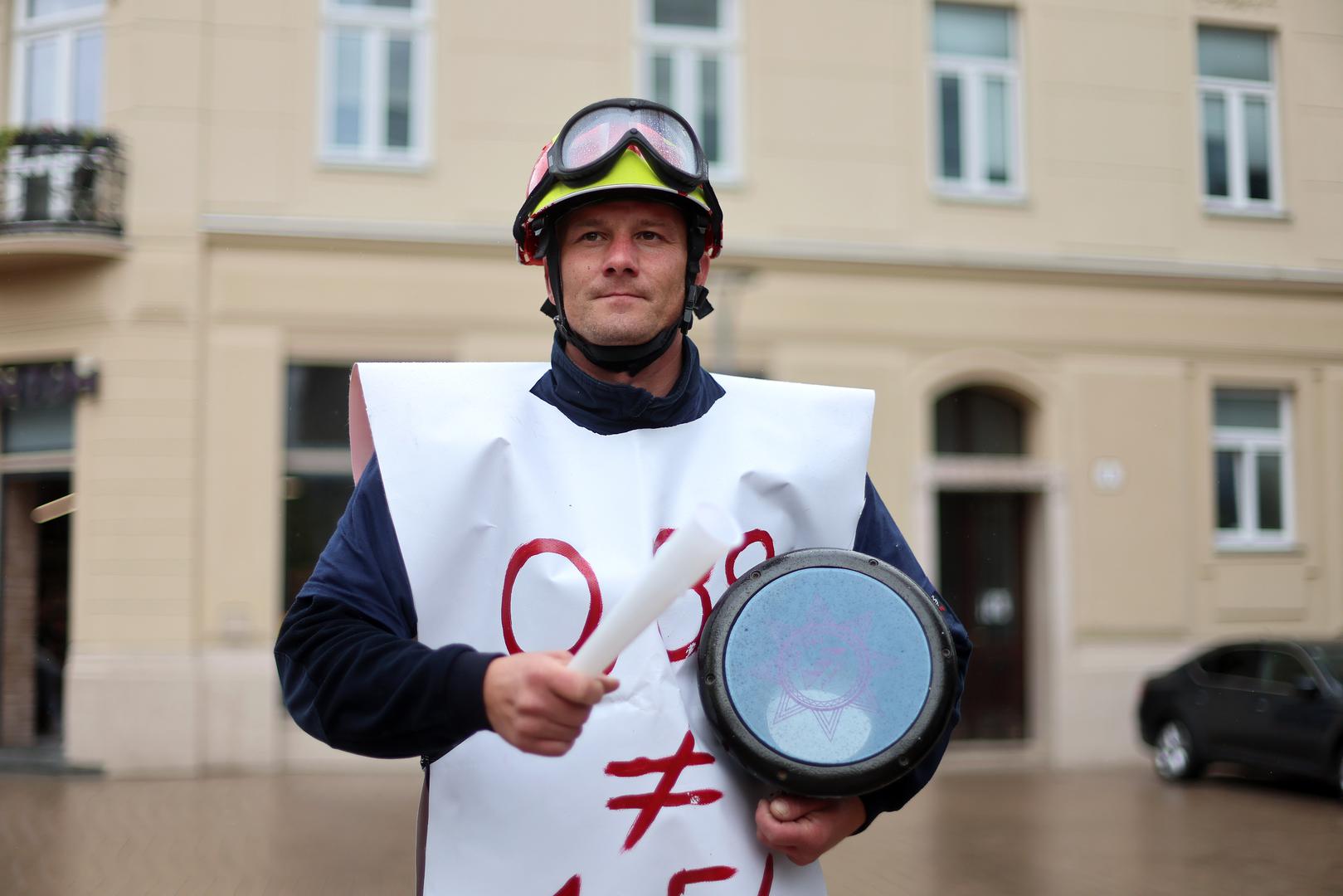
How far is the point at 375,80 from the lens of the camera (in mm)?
13375

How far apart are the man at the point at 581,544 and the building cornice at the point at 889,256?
11213 mm

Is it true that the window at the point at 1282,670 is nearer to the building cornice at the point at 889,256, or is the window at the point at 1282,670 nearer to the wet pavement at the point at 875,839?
the wet pavement at the point at 875,839

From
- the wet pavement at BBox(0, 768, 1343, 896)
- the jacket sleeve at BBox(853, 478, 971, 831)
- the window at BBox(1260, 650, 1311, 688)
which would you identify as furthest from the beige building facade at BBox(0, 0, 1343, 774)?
the jacket sleeve at BBox(853, 478, 971, 831)

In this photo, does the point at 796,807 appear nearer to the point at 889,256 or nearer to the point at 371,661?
the point at 371,661

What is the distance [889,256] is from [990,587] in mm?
3573

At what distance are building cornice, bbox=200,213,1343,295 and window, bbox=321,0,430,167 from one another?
70 cm

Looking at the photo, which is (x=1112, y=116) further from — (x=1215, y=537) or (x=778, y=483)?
(x=778, y=483)

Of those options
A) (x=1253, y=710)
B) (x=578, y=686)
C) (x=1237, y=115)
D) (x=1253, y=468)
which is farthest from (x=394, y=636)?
(x=1253, y=468)

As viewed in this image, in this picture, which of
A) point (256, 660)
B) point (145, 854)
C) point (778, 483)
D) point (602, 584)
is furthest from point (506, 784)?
point (256, 660)

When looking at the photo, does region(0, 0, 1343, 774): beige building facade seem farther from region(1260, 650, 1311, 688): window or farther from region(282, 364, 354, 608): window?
region(1260, 650, 1311, 688): window

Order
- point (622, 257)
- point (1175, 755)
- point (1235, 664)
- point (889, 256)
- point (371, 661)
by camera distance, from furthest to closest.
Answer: point (889, 256) → point (1175, 755) → point (1235, 664) → point (622, 257) → point (371, 661)

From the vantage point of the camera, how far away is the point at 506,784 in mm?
1876

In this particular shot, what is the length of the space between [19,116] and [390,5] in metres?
3.76

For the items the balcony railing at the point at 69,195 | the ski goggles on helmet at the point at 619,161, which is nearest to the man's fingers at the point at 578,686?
the ski goggles on helmet at the point at 619,161
